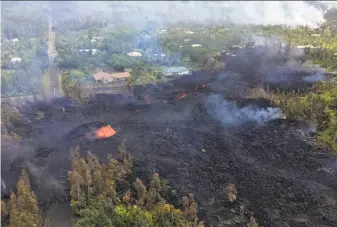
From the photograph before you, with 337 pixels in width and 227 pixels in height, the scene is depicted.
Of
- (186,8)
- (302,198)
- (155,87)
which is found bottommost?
(302,198)

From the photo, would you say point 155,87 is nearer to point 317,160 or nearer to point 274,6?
point 317,160

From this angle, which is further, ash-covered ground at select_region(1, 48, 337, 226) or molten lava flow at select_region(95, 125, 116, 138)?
molten lava flow at select_region(95, 125, 116, 138)

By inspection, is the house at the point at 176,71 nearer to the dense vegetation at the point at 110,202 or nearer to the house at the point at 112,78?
the house at the point at 112,78

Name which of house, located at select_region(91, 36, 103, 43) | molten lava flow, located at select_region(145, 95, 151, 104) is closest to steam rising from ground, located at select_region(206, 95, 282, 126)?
molten lava flow, located at select_region(145, 95, 151, 104)

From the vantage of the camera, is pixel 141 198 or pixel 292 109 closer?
pixel 141 198

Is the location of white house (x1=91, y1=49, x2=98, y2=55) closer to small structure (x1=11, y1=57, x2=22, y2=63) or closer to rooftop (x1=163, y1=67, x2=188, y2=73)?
small structure (x1=11, y1=57, x2=22, y2=63)

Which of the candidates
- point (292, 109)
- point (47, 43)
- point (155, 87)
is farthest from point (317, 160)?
point (47, 43)

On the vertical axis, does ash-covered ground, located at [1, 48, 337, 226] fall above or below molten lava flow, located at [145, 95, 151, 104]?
below
